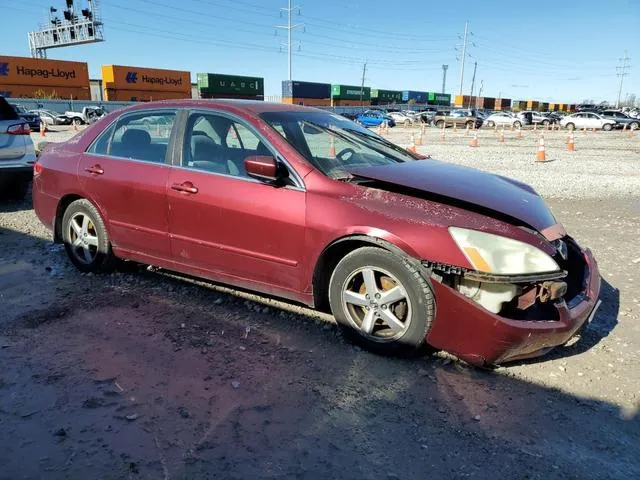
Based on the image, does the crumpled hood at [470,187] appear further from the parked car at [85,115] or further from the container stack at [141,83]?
the container stack at [141,83]

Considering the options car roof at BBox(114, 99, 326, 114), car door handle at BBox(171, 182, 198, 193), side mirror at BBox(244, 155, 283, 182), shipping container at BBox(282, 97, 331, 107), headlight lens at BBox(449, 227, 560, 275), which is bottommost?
headlight lens at BBox(449, 227, 560, 275)

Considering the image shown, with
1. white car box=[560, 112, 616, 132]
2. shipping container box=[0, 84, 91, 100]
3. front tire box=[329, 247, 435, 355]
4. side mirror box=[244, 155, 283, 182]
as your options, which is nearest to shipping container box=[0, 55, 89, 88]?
shipping container box=[0, 84, 91, 100]

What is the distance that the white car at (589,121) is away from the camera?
125 feet

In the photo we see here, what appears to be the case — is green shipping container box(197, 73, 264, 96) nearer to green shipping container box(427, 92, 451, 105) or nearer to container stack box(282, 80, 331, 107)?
container stack box(282, 80, 331, 107)

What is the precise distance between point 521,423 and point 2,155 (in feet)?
24.7

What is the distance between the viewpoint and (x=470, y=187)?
11.1ft

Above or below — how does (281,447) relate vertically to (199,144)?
below

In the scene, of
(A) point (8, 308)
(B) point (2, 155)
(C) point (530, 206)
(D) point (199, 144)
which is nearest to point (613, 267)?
(C) point (530, 206)

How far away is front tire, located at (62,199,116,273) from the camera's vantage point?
447 centimetres

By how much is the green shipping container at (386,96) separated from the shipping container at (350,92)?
293 cm

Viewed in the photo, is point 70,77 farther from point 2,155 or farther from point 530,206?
point 530,206

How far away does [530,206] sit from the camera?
3.36m

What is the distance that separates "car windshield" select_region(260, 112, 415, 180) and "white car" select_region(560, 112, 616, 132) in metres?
39.1

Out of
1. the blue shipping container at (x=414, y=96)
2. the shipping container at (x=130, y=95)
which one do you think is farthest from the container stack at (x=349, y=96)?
the shipping container at (x=130, y=95)
